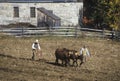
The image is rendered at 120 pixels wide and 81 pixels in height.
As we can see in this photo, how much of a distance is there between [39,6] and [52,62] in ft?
74.6

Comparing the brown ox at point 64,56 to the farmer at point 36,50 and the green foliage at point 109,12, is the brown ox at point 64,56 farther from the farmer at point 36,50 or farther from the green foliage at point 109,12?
the green foliage at point 109,12

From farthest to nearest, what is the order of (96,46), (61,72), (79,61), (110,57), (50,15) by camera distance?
(50,15), (96,46), (110,57), (79,61), (61,72)

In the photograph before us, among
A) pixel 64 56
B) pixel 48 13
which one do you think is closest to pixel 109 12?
pixel 48 13

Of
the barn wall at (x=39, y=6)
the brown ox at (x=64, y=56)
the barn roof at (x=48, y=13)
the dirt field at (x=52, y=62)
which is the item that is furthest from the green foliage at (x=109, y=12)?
the brown ox at (x=64, y=56)

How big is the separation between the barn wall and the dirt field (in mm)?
11102

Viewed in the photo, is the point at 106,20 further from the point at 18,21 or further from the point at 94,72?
the point at 94,72

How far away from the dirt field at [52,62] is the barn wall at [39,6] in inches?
437

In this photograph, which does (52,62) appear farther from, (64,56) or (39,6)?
(39,6)

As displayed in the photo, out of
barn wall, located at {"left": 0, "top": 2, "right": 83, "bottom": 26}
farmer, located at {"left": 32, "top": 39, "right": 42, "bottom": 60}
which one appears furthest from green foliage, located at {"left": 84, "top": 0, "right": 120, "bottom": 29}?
farmer, located at {"left": 32, "top": 39, "right": 42, "bottom": 60}

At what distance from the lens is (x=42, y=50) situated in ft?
112

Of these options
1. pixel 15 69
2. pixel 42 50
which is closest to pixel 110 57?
pixel 42 50

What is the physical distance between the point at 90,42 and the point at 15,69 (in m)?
14.1

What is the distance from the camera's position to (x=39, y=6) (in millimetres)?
51156

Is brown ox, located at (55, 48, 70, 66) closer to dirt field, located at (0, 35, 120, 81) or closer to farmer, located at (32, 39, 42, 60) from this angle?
dirt field, located at (0, 35, 120, 81)
